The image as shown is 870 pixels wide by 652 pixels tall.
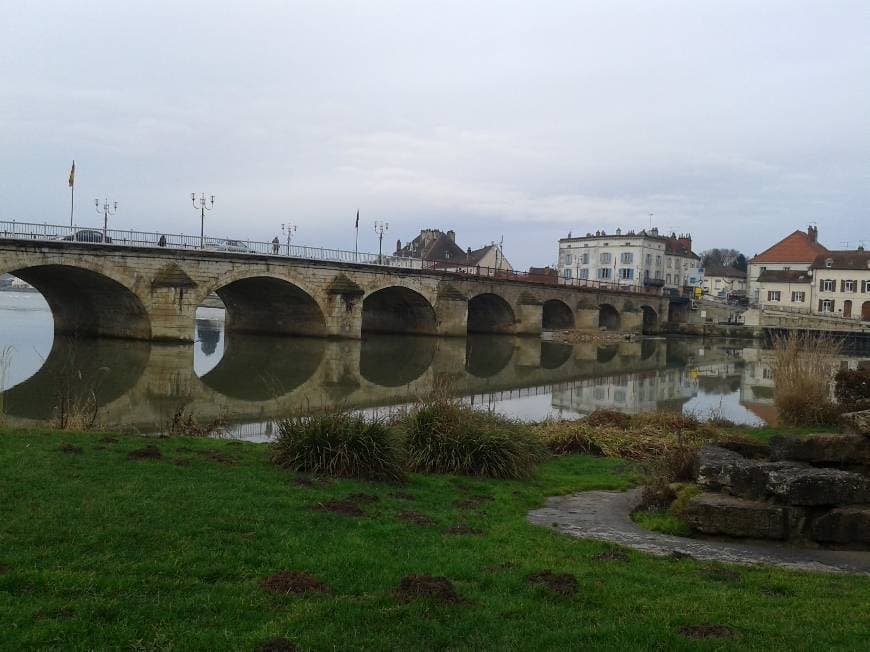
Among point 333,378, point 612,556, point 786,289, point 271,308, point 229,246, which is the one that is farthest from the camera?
point 786,289

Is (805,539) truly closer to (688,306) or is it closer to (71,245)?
(71,245)

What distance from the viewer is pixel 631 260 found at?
285 feet

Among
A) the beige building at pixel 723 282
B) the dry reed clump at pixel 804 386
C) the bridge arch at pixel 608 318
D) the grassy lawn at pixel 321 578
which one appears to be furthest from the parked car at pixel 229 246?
the beige building at pixel 723 282

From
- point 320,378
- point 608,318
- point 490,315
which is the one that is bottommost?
point 320,378

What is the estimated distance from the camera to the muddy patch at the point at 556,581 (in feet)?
16.2

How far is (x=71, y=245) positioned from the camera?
1097 inches

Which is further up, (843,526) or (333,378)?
(843,526)

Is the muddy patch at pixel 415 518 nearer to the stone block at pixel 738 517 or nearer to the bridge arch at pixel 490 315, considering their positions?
the stone block at pixel 738 517

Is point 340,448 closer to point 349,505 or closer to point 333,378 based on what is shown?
point 349,505

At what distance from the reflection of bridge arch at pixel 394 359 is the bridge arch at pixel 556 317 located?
770 inches

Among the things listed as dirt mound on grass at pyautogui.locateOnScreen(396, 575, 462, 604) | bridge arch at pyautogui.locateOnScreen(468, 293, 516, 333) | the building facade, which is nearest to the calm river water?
dirt mound on grass at pyautogui.locateOnScreen(396, 575, 462, 604)

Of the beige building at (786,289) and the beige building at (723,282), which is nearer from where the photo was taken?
the beige building at (786,289)

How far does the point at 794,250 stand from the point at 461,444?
82.1 metres

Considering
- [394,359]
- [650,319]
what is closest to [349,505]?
[394,359]
